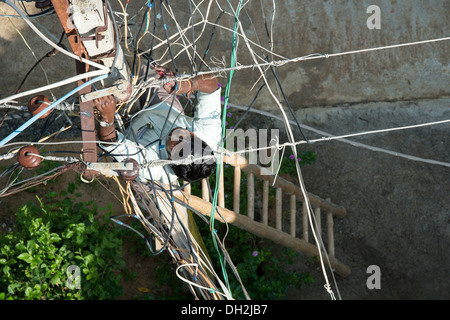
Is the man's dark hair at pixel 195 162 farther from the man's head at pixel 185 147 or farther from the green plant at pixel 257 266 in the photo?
the green plant at pixel 257 266

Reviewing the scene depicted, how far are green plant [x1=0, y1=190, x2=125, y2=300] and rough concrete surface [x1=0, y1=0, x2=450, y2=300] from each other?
2.27 m

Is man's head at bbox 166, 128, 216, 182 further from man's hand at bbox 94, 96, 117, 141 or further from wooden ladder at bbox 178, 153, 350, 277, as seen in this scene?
wooden ladder at bbox 178, 153, 350, 277

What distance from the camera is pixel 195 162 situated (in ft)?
10.5

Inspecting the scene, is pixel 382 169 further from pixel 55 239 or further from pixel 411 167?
pixel 55 239

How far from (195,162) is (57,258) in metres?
1.63

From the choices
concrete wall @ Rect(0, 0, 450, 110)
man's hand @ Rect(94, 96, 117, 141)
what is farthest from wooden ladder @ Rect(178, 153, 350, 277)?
concrete wall @ Rect(0, 0, 450, 110)

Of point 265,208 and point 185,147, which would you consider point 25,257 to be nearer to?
point 185,147

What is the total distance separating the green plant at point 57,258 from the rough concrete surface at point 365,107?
2.27 meters

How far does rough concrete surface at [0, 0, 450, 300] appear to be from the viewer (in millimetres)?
5570

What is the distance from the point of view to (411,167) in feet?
18.9

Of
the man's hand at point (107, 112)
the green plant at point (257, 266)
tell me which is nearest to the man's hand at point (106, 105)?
the man's hand at point (107, 112)
